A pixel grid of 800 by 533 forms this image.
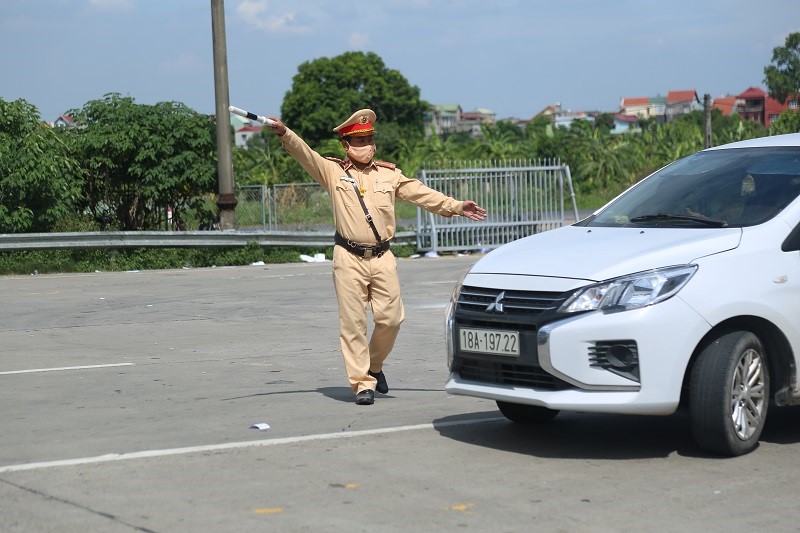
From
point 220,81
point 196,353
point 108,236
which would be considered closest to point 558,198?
point 220,81

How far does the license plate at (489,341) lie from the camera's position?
6.50 metres

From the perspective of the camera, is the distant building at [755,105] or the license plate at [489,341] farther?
the distant building at [755,105]

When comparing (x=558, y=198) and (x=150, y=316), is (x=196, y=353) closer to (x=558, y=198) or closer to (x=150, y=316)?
(x=150, y=316)

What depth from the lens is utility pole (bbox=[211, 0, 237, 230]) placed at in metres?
22.1

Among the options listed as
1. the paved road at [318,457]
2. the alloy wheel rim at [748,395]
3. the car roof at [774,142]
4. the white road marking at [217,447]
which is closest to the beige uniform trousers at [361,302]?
the paved road at [318,457]

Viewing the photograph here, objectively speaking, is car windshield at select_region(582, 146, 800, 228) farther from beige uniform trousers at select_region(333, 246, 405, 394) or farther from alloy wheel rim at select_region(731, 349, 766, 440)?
beige uniform trousers at select_region(333, 246, 405, 394)

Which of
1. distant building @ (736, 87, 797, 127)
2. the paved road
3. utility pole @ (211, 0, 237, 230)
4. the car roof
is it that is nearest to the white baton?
the paved road

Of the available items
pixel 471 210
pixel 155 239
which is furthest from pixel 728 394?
pixel 155 239

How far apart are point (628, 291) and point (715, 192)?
1.39 metres

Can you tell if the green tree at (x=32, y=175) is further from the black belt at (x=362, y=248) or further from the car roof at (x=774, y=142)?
the car roof at (x=774, y=142)

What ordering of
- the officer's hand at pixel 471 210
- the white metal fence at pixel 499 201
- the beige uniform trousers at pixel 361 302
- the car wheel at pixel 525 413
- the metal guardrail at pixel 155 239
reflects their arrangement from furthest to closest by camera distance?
the white metal fence at pixel 499 201 < the metal guardrail at pixel 155 239 < the officer's hand at pixel 471 210 < the beige uniform trousers at pixel 361 302 < the car wheel at pixel 525 413

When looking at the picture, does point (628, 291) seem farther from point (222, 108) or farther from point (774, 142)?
point (222, 108)

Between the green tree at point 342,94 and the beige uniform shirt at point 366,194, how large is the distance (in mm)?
73920

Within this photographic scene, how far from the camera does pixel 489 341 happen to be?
21.8ft
